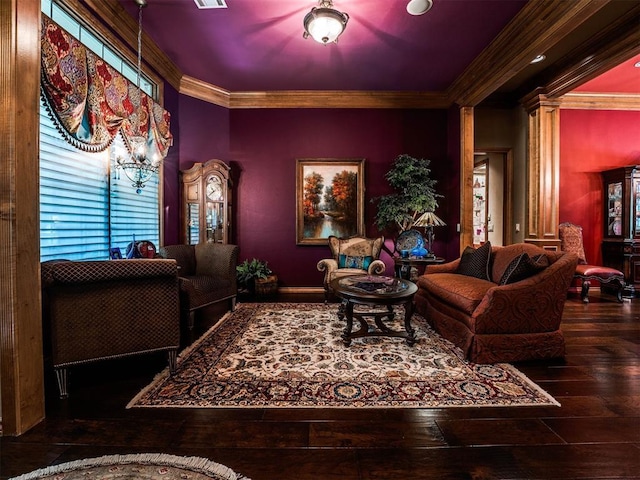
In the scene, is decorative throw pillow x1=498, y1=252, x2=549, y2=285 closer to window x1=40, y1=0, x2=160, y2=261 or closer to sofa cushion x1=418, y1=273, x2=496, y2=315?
sofa cushion x1=418, y1=273, x2=496, y2=315

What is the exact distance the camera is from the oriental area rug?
6.74 feet

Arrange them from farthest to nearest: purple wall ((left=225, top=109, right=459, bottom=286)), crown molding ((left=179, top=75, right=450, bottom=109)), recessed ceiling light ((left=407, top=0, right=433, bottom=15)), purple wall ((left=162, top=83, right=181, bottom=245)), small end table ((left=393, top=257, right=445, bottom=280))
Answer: purple wall ((left=225, top=109, right=459, bottom=286)) → crown molding ((left=179, top=75, right=450, bottom=109)) → purple wall ((left=162, top=83, right=181, bottom=245)) → small end table ((left=393, top=257, right=445, bottom=280)) → recessed ceiling light ((left=407, top=0, right=433, bottom=15))

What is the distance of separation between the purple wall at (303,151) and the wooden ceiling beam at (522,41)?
1011 millimetres

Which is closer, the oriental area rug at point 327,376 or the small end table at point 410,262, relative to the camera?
the oriental area rug at point 327,376

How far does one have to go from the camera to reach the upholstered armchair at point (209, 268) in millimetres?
3613

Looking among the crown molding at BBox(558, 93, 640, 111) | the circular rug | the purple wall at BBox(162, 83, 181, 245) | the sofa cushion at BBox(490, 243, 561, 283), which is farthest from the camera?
the crown molding at BBox(558, 93, 640, 111)

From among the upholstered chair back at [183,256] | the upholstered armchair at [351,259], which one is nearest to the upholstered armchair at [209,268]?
the upholstered chair back at [183,256]

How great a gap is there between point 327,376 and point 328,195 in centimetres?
364

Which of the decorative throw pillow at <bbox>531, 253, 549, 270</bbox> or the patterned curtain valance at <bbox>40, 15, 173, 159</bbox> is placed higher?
the patterned curtain valance at <bbox>40, 15, 173, 159</bbox>

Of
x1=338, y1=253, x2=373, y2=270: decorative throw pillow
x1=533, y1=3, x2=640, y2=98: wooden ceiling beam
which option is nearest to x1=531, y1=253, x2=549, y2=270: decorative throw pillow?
x1=338, y1=253, x2=373, y2=270: decorative throw pillow

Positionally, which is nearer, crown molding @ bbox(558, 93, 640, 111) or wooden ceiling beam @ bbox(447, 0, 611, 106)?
wooden ceiling beam @ bbox(447, 0, 611, 106)

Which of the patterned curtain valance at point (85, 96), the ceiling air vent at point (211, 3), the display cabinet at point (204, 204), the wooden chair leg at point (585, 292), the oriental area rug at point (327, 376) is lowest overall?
the oriental area rug at point (327, 376)

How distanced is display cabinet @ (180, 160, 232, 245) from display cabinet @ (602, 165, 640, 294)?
20.2ft

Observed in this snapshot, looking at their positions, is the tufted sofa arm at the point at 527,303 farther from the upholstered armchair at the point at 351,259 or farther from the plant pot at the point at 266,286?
the plant pot at the point at 266,286
